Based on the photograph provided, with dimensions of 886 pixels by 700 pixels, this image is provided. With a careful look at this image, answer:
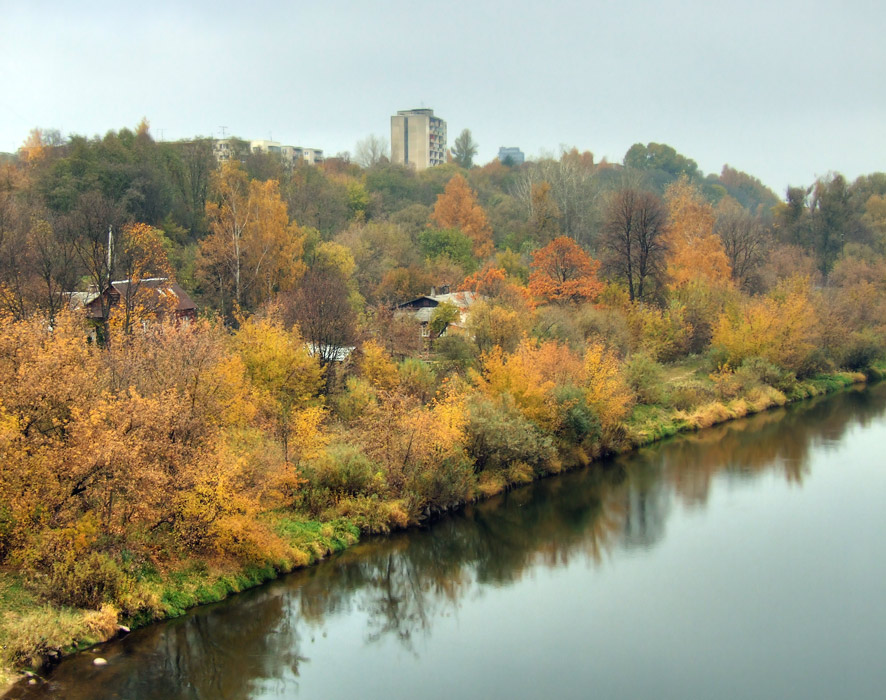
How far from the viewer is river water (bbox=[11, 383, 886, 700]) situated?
45.4 feet

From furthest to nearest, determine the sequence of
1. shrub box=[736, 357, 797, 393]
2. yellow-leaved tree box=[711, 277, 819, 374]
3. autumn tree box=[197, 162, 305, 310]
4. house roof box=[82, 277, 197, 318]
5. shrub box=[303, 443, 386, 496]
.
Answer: yellow-leaved tree box=[711, 277, 819, 374], autumn tree box=[197, 162, 305, 310], shrub box=[736, 357, 797, 393], house roof box=[82, 277, 197, 318], shrub box=[303, 443, 386, 496]

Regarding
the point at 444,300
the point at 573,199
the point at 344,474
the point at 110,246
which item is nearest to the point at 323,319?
the point at 110,246

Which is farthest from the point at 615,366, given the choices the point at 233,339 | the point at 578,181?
the point at 578,181

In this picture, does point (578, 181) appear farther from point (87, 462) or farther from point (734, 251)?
point (87, 462)

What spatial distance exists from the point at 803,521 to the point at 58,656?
1726 centimetres

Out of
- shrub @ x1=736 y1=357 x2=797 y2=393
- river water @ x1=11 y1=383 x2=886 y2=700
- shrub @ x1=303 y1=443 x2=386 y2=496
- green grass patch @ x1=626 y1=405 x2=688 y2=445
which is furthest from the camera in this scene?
shrub @ x1=736 y1=357 x2=797 y2=393

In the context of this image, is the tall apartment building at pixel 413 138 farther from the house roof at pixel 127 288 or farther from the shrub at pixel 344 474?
Result: the shrub at pixel 344 474

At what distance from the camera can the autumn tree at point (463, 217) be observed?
5550 centimetres

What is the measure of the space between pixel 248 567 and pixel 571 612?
21.8 ft

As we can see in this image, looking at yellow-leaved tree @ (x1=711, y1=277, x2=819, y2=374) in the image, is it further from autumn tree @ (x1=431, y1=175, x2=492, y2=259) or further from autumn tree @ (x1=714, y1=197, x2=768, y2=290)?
Answer: autumn tree @ (x1=431, y1=175, x2=492, y2=259)

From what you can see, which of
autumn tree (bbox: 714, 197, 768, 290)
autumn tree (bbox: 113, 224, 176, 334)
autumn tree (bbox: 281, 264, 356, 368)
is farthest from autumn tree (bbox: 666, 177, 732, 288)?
autumn tree (bbox: 113, 224, 176, 334)

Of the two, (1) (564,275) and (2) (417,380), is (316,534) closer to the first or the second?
(2) (417,380)

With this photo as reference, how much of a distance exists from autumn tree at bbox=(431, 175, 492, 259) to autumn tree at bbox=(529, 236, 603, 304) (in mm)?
16048

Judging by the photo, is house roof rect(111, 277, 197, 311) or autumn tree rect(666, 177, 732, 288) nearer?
house roof rect(111, 277, 197, 311)
